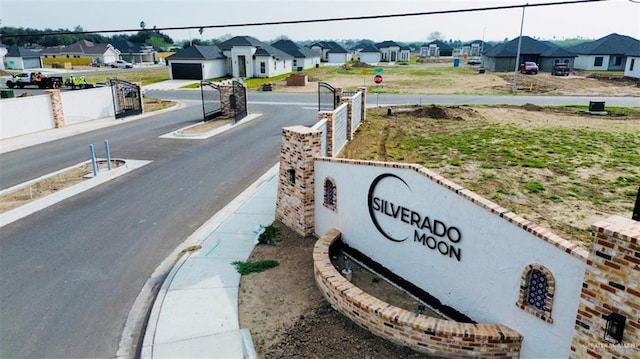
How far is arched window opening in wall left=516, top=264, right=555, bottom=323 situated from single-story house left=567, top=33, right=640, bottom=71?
66767 millimetres

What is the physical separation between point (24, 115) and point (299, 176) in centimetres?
1875

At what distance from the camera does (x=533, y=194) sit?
1126cm

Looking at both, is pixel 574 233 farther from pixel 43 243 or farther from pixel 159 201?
Answer: pixel 43 243

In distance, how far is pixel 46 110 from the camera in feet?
77.4

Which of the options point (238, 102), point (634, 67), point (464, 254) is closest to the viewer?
point (464, 254)

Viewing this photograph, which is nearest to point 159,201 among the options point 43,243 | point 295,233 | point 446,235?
point 43,243

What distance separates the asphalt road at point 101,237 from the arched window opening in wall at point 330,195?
3.52 metres

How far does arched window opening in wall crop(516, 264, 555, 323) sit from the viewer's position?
571 cm

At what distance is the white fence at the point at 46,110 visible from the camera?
71.0 feet

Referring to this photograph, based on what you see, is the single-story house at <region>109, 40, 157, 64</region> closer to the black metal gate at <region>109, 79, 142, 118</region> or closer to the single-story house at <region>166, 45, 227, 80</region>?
the single-story house at <region>166, 45, 227, 80</region>

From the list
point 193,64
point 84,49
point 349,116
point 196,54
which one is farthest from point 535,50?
point 84,49

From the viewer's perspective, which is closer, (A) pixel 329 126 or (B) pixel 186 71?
(A) pixel 329 126

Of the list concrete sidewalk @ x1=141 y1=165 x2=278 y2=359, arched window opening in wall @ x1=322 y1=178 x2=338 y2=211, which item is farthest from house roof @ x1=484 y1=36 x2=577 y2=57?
arched window opening in wall @ x1=322 y1=178 x2=338 y2=211

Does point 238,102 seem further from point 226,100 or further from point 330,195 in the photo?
point 330,195
